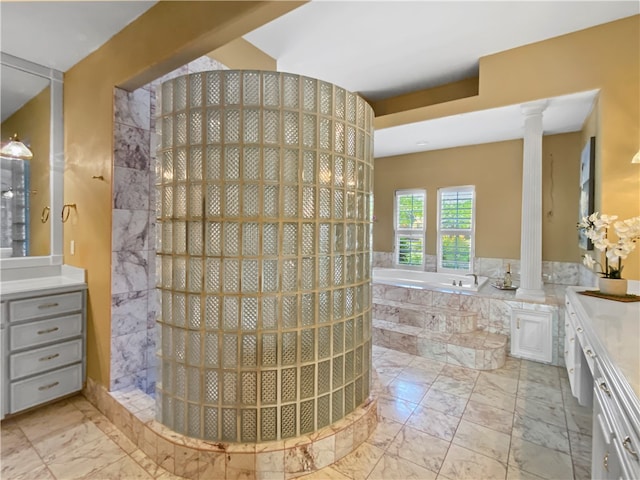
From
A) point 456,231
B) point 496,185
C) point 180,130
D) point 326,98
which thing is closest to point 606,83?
point 496,185

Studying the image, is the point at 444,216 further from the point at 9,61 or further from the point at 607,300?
the point at 9,61

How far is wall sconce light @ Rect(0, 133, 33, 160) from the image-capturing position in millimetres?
2441

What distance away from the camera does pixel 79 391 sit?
2.39m

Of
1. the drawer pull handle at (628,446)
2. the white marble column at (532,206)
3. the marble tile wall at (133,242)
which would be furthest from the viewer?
the white marble column at (532,206)

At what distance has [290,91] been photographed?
164cm

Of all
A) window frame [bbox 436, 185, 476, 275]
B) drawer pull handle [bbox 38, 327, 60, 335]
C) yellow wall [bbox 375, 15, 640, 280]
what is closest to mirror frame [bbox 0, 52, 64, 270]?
drawer pull handle [bbox 38, 327, 60, 335]

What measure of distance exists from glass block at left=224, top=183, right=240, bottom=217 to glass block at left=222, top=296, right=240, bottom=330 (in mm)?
440

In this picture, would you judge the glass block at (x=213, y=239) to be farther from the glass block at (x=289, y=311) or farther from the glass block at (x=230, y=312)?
the glass block at (x=289, y=311)

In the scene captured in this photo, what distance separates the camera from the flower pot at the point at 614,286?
2.16 m

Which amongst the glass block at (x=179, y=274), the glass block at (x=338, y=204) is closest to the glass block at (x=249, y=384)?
the glass block at (x=179, y=274)

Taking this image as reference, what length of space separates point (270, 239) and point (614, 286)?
7.93 feet

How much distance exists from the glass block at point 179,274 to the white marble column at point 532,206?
3.28 m

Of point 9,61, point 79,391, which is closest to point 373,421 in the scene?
point 79,391

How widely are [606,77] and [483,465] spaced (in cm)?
315
